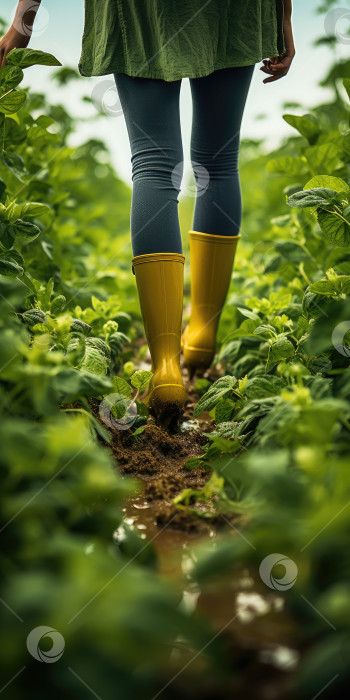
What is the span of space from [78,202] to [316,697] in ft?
10.7

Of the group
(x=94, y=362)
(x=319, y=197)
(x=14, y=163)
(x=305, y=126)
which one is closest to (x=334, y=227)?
(x=319, y=197)

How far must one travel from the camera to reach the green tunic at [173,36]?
1.34m

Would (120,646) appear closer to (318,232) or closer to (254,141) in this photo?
(318,232)

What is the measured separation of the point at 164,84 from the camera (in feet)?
4.49

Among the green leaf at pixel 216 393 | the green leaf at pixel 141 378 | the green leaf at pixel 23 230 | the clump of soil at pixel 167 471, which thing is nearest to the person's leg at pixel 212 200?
the clump of soil at pixel 167 471

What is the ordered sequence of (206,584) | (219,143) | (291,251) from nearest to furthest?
(206,584) < (219,143) < (291,251)

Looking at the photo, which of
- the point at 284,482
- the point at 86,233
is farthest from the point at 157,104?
the point at 86,233

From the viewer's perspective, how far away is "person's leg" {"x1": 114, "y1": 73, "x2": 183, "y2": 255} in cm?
137

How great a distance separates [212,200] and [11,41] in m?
0.66

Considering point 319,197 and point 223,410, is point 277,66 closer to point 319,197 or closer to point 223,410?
point 319,197

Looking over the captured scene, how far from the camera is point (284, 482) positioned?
64 cm

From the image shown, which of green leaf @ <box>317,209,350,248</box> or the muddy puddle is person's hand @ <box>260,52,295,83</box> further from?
the muddy puddle

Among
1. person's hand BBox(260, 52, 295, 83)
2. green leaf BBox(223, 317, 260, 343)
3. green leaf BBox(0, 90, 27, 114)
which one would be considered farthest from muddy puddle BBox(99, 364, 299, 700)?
person's hand BBox(260, 52, 295, 83)

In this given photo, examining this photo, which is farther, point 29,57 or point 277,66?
point 277,66
